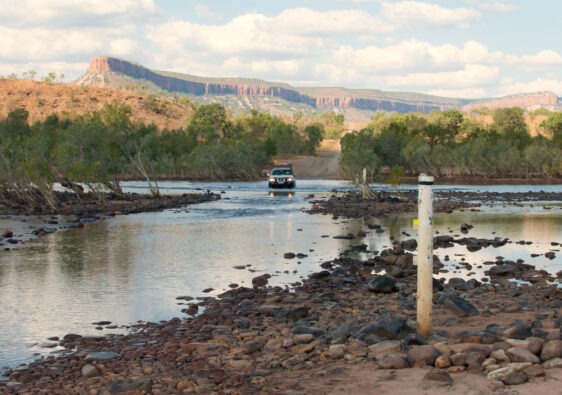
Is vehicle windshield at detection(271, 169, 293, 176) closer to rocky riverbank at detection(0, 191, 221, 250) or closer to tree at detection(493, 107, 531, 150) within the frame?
rocky riverbank at detection(0, 191, 221, 250)

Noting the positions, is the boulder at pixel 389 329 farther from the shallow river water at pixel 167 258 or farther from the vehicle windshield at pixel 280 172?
the vehicle windshield at pixel 280 172

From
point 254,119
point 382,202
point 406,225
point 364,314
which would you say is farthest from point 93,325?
point 254,119

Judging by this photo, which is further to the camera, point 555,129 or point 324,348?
point 555,129

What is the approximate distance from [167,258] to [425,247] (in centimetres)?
1381

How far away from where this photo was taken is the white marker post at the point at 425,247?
32.8 ft

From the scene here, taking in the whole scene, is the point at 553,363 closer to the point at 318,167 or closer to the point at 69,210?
the point at 69,210

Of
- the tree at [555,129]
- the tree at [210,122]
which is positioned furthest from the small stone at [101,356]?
the tree at [210,122]

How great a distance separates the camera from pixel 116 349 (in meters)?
Result: 11.2

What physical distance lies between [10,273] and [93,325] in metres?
7.34

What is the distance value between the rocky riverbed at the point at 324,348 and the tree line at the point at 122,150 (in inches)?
1233

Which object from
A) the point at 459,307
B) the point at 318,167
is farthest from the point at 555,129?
the point at 459,307

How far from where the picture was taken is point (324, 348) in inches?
395

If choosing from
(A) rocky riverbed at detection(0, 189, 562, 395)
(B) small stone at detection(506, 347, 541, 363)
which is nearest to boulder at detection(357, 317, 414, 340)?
(A) rocky riverbed at detection(0, 189, 562, 395)

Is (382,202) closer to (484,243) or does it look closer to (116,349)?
(484,243)
